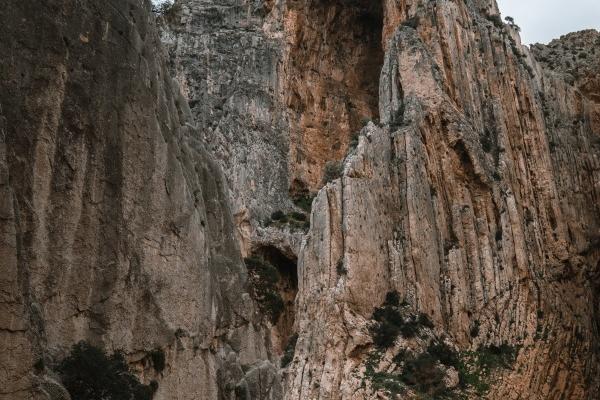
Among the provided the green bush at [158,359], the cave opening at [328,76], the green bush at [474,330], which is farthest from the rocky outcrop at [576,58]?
the green bush at [158,359]

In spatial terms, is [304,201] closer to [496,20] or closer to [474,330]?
[474,330]

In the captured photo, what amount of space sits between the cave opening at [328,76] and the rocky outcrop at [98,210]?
4036 centimetres

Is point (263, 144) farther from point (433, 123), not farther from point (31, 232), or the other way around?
point (31, 232)

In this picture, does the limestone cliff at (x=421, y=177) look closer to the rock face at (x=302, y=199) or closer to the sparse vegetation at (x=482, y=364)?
the rock face at (x=302, y=199)

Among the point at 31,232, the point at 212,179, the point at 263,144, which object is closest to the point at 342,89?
the point at 263,144

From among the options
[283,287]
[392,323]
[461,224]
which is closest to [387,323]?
[392,323]

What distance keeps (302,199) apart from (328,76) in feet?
38.8

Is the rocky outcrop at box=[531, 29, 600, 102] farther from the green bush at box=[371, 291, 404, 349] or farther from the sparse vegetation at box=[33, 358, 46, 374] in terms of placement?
the sparse vegetation at box=[33, 358, 46, 374]

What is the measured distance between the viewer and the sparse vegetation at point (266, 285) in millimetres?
47812

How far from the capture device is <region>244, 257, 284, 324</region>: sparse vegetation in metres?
47.8

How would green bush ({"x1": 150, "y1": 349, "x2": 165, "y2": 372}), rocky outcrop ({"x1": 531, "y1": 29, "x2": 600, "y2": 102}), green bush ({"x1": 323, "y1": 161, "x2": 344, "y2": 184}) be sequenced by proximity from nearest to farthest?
green bush ({"x1": 150, "y1": 349, "x2": 165, "y2": 372}) → green bush ({"x1": 323, "y1": 161, "x2": 344, "y2": 184}) → rocky outcrop ({"x1": 531, "y1": 29, "x2": 600, "y2": 102})

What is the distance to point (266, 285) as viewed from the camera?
50.2 metres

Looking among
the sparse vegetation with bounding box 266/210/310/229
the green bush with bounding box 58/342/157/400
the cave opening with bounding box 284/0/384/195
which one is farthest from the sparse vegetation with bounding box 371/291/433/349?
the green bush with bounding box 58/342/157/400

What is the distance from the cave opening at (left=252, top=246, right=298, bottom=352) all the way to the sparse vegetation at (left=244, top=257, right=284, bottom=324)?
17 centimetres
